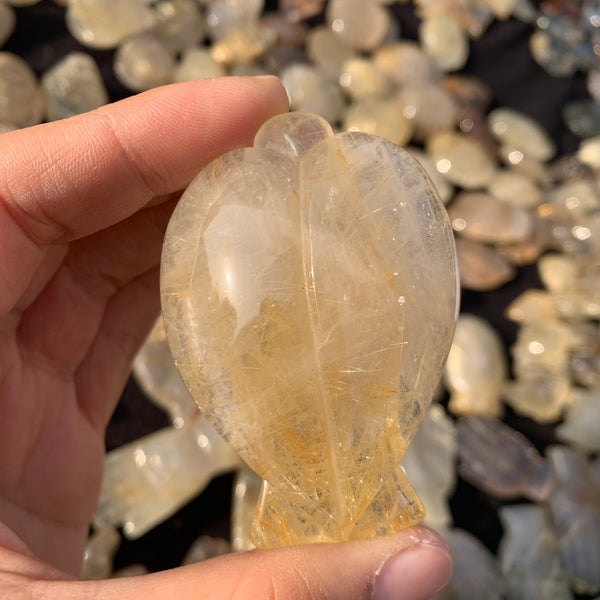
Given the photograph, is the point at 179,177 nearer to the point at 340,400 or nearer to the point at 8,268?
the point at 8,268

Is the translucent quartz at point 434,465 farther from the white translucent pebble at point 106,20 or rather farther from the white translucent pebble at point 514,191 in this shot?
the white translucent pebble at point 106,20

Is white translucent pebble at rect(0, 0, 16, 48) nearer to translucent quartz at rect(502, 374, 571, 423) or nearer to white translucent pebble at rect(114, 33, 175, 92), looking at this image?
white translucent pebble at rect(114, 33, 175, 92)

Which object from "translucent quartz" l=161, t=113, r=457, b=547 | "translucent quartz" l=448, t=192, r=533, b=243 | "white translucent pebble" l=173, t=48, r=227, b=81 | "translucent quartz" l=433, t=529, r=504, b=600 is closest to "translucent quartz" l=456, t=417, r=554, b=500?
"translucent quartz" l=433, t=529, r=504, b=600

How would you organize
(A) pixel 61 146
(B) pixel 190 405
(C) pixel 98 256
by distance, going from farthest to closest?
(B) pixel 190 405, (C) pixel 98 256, (A) pixel 61 146

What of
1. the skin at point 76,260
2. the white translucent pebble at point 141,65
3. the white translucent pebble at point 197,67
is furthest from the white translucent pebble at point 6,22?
the skin at point 76,260

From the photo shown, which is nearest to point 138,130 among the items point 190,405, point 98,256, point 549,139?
point 98,256

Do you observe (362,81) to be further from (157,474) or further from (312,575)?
(312,575)
